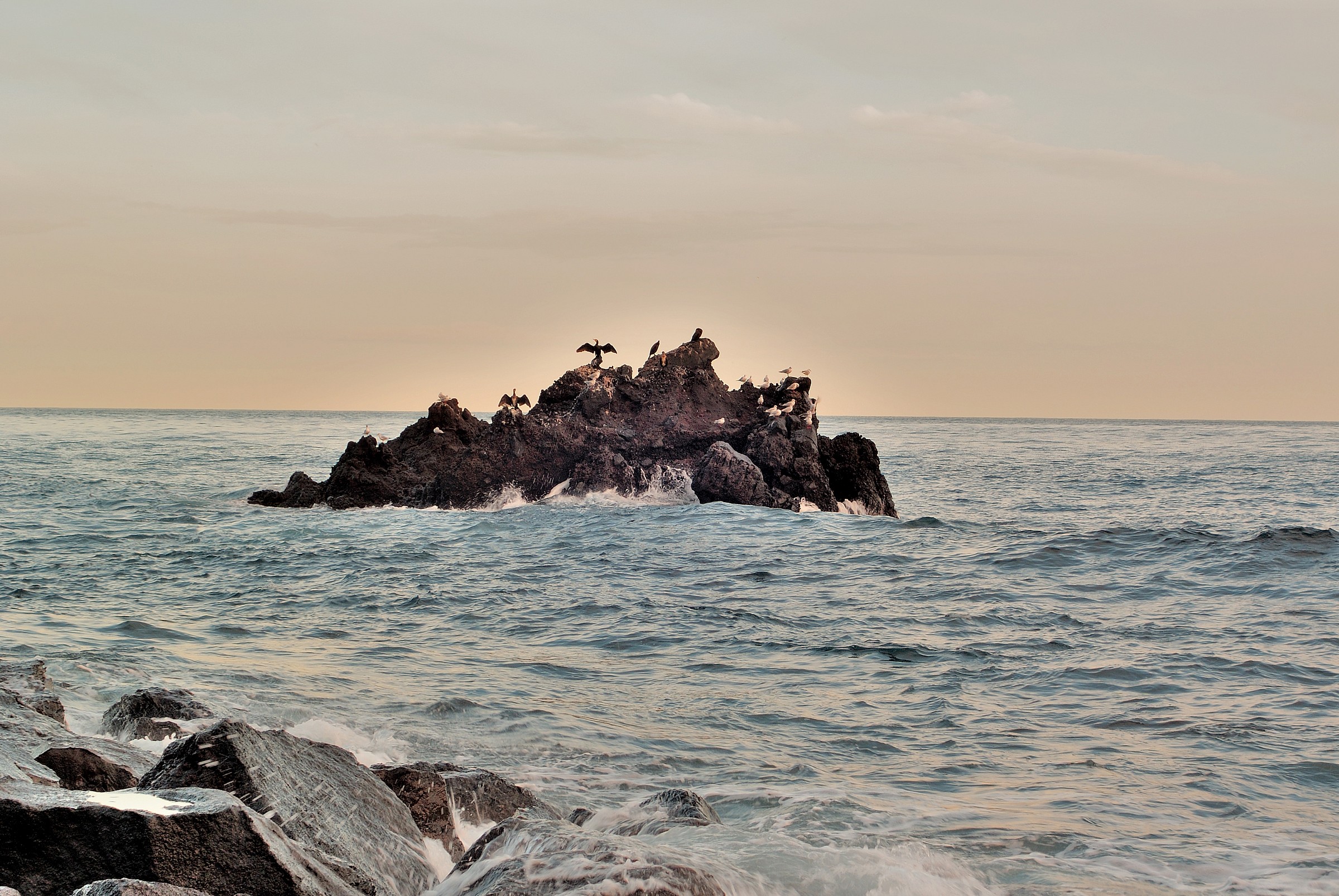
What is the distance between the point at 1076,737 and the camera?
20.7 ft

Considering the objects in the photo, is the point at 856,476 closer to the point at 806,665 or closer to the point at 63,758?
the point at 806,665

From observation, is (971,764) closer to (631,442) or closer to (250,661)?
(250,661)

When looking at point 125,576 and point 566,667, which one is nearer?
point 566,667

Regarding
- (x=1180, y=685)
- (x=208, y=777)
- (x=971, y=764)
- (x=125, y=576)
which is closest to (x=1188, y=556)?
(x=1180, y=685)

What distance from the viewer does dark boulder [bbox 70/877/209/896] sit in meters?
2.74

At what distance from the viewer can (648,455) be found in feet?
68.0

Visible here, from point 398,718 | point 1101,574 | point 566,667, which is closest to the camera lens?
point 398,718

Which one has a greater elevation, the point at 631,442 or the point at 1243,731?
the point at 631,442

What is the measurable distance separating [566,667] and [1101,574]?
771 centimetres

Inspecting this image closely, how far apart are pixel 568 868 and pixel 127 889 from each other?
4.58ft

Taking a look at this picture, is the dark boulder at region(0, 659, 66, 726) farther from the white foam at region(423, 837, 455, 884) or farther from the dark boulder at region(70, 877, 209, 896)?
the dark boulder at region(70, 877, 209, 896)

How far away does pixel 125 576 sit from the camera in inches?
518

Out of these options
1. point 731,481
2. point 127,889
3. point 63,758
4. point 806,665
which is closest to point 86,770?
point 63,758

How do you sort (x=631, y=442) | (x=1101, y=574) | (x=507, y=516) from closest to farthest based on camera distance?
(x=1101, y=574), (x=507, y=516), (x=631, y=442)
